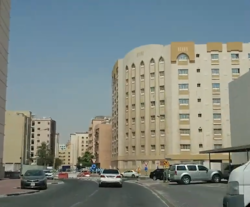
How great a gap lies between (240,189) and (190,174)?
3248 cm

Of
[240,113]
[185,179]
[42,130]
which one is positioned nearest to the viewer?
[185,179]

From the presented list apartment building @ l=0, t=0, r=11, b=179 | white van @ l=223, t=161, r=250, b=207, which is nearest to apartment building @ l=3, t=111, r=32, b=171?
apartment building @ l=0, t=0, r=11, b=179

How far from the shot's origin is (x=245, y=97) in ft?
153

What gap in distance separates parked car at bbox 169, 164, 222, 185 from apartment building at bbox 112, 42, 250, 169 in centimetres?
3698

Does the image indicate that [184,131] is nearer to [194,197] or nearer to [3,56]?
[3,56]

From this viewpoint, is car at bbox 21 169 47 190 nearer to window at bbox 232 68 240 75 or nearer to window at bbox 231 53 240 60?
window at bbox 232 68 240 75

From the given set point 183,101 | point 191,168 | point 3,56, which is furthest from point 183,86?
point 191,168

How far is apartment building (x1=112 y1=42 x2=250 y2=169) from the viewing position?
79.0 m

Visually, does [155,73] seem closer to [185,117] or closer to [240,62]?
[185,117]

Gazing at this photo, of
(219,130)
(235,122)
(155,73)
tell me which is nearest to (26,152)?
(155,73)

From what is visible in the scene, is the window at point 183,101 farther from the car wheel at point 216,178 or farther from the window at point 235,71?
the car wheel at point 216,178

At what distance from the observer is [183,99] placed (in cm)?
8056

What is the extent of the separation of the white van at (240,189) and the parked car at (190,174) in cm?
3199

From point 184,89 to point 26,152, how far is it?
57.7 m
